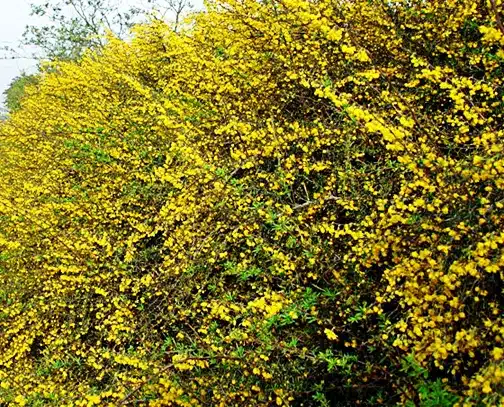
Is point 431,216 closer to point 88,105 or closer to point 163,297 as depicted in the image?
point 163,297

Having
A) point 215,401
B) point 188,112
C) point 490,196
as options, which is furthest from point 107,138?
point 490,196

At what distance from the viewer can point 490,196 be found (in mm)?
1948

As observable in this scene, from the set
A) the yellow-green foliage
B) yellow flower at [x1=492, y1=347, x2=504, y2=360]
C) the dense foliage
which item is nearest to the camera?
yellow flower at [x1=492, y1=347, x2=504, y2=360]

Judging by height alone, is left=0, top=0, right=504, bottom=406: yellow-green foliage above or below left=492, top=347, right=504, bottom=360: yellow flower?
above

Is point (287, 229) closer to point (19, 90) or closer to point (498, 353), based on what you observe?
point (498, 353)

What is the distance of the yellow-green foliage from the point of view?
2.01 metres

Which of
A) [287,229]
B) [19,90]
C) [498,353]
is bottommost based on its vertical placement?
[498,353]

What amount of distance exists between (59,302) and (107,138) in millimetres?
1521

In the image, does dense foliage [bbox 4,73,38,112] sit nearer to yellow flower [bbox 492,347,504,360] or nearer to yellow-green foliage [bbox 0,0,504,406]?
yellow-green foliage [bbox 0,0,504,406]

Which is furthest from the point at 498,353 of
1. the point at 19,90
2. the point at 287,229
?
the point at 19,90

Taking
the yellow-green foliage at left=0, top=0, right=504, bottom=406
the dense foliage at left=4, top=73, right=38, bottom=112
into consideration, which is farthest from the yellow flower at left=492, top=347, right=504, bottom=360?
the dense foliage at left=4, top=73, right=38, bottom=112

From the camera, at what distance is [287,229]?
2627mm

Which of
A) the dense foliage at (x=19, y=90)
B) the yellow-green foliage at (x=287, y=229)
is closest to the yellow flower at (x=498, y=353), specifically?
the yellow-green foliage at (x=287, y=229)

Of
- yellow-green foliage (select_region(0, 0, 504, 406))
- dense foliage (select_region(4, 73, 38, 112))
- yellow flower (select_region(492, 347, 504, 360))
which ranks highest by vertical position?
dense foliage (select_region(4, 73, 38, 112))
